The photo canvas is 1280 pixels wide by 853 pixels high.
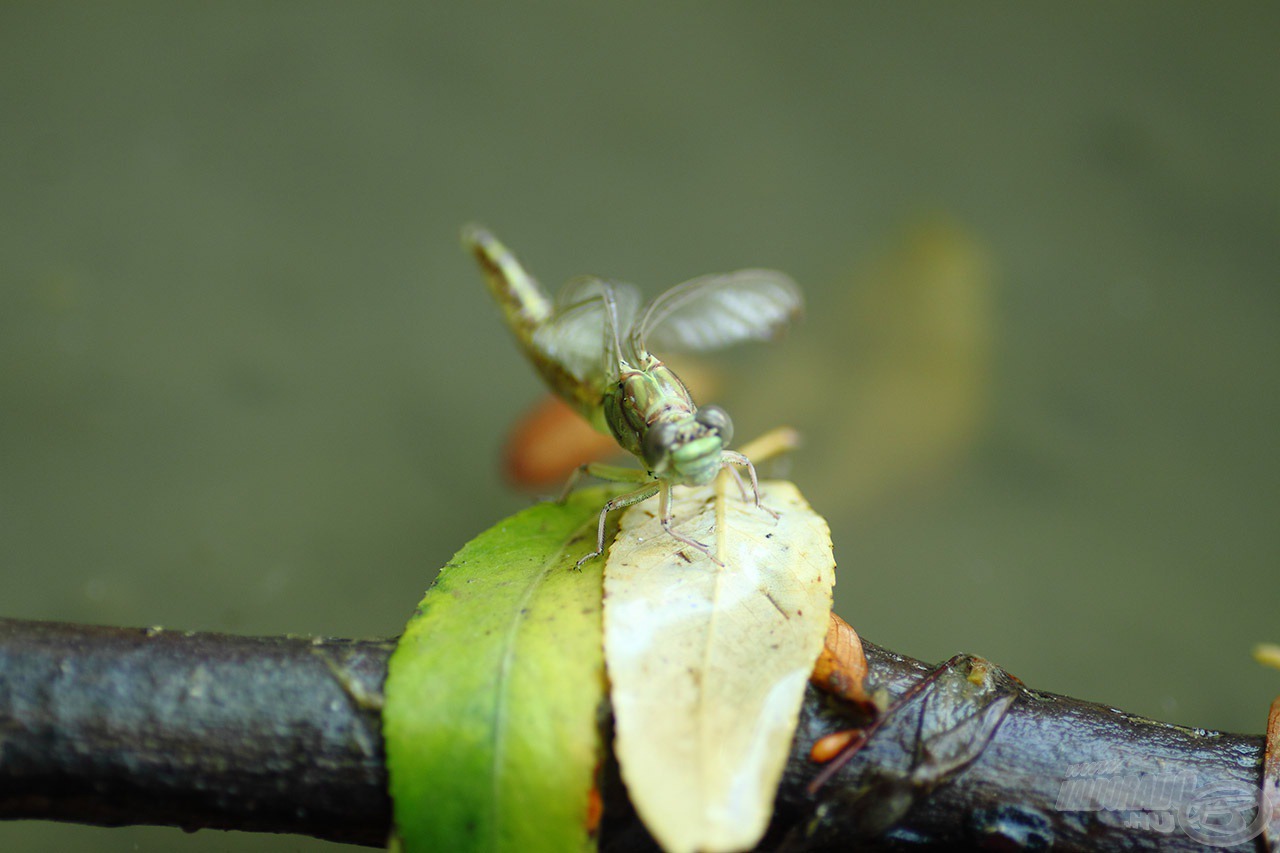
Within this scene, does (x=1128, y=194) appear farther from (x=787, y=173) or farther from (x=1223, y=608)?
(x=1223, y=608)

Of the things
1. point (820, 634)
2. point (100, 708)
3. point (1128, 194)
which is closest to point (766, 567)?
point (820, 634)

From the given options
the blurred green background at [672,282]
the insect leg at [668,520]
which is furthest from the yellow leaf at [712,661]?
the blurred green background at [672,282]

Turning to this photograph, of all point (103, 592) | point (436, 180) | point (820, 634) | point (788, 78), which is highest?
point (788, 78)

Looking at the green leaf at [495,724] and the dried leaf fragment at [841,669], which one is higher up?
the dried leaf fragment at [841,669]

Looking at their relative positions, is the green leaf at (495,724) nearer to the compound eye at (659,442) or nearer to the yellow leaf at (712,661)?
the yellow leaf at (712,661)

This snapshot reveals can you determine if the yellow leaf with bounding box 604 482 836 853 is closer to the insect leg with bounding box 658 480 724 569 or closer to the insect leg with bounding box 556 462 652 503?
the insect leg with bounding box 658 480 724 569

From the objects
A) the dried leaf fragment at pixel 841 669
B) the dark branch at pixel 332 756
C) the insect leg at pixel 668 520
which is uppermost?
the insect leg at pixel 668 520
